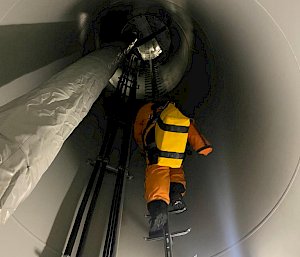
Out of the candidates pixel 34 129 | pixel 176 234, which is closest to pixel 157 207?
pixel 176 234

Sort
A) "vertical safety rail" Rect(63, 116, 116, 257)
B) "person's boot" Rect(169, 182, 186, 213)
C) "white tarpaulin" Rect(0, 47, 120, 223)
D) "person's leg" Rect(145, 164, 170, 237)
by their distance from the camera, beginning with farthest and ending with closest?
"person's boot" Rect(169, 182, 186, 213)
"person's leg" Rect(145, 164, 170, 237)
"vertical safety rail" Rect(63, 116, 116, 257)
"white tarpaulin" Rect(0, 47, 120, 223)

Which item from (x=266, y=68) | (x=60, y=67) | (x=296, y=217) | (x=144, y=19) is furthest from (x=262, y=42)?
(x=144, y=19)

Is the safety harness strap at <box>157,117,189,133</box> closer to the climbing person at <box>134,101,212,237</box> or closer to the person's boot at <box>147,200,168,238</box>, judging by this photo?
the climbing person at <box>134,101,212,237</box>

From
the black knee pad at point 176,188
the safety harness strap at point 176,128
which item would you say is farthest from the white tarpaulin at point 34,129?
the black knee pad at point 176,188

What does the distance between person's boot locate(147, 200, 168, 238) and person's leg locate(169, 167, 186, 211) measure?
12 centimetres

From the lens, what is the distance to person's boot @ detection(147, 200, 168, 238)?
1.58 meters

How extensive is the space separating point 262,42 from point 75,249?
2.89 feet

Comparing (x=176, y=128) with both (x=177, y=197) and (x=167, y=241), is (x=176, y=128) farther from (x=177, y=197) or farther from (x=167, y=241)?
(x=167, y=241)

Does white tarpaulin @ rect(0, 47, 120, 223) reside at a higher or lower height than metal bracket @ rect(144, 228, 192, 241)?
higher

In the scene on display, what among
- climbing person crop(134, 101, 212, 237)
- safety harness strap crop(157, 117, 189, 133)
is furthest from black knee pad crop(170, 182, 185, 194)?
safety harness strap crop(157, 117, 189, 133)

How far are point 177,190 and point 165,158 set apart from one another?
0.18 metres

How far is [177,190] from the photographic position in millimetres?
1738

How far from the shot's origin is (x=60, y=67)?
186 cm

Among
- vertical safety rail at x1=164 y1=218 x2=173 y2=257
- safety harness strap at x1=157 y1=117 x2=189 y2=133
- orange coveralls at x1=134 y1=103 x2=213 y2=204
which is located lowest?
vertical safety rail at x1=164 y1=218 x2=173 y2=257
